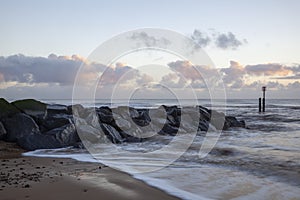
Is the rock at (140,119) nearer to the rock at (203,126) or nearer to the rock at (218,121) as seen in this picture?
the rock at (203,126)

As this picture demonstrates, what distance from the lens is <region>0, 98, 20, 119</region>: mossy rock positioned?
425 inches

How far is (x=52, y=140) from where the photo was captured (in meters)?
9.01

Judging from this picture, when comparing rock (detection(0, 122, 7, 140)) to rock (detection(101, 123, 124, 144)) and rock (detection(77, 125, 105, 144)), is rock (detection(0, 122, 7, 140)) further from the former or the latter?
rock (detection(101, 123, 124, 144))

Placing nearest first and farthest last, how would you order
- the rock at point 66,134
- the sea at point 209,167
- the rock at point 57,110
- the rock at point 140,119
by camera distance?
the sea at point 209,167
the rock at point 66,134
the rock at point 57,110
the rock at point 140,119

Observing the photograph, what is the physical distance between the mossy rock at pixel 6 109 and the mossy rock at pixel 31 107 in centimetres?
27

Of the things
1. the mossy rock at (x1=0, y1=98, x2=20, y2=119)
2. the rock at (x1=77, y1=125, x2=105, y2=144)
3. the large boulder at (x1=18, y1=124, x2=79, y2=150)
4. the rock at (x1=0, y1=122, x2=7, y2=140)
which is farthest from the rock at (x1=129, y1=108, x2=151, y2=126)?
the rock at (x1=0, y1=122, x2=7, y2=140)

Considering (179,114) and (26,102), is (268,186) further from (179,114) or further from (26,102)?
(179,114)

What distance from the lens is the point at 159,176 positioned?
5.75 metres

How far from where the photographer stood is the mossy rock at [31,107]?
11.4 meters

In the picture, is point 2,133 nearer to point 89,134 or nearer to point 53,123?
point 53,123

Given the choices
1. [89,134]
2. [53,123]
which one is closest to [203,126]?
[89,134]

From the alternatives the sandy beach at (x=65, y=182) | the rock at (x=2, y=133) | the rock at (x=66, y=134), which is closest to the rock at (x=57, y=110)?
the rock at (x=2, y=133)

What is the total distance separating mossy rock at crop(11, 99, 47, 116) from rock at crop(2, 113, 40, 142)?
110 centimetres

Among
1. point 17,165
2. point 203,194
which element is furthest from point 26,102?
point 203,194
